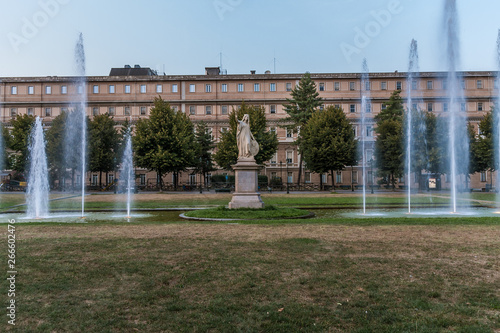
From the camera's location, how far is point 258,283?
21.9 ft

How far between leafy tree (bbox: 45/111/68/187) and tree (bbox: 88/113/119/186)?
3.44m

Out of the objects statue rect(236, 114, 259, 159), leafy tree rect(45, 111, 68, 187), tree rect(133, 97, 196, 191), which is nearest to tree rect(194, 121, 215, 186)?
tree rect(133, 97, 196, 191)

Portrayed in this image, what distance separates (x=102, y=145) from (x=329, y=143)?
30.7 meters

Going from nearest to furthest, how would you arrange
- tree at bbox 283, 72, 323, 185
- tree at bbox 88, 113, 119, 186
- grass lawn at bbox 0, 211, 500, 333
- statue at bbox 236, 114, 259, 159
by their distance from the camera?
grass lawn at bbox 0, 211, 500, 333, statue at bbox 236, 114, 259, 159, tree at bbox 88, 113, 119, 186, tree at bbox 283, 72, 323, 185

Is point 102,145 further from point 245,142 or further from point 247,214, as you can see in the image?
point 247,214

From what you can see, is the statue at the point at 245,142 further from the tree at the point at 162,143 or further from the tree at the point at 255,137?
the tree at the point at 255,137

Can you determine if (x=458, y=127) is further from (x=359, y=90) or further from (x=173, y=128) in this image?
(x=173, y=128)

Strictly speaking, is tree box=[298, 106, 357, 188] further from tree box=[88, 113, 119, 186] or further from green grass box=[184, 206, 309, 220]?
green grass box=[184, 206, 309, 220]

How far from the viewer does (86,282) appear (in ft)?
21.9

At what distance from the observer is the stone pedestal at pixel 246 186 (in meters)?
19.9

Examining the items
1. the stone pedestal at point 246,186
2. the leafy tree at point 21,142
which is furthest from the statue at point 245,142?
the leafy tree at point 21,142

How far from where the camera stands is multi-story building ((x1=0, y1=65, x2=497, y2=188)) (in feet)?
235

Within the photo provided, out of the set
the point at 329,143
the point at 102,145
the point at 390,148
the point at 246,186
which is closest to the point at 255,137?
the point at 329,143

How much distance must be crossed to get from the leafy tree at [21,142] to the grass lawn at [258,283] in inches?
2116
